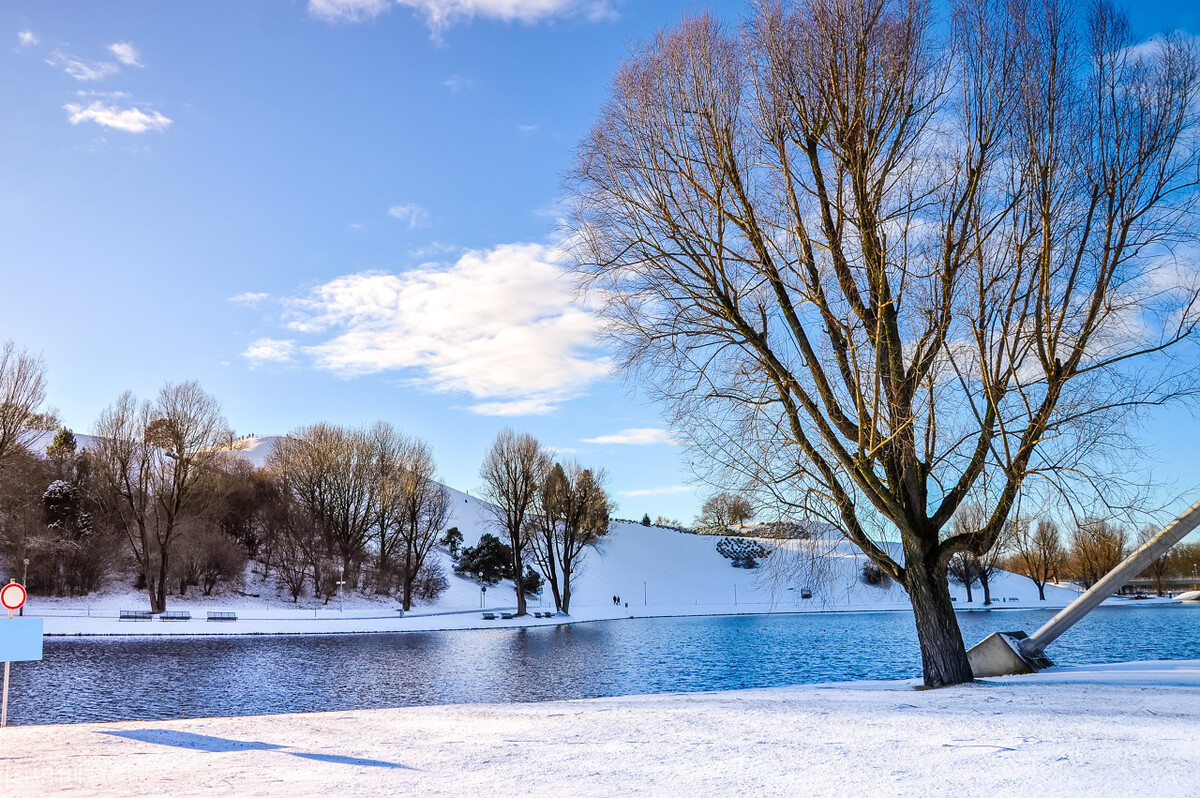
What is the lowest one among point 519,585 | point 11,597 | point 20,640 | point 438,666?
point 438,666

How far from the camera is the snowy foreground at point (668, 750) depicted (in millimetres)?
4703

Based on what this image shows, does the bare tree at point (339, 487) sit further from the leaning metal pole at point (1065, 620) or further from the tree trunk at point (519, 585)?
the leaning metal pole at point (1065, 620)

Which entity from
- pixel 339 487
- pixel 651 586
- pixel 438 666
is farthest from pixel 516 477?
pixel 651 586

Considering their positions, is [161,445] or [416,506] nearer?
[161,445]

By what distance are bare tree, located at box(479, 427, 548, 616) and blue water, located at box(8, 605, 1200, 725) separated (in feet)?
40.1

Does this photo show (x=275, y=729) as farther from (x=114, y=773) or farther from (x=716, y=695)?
(x=716, y=695)

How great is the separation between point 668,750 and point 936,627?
686 centimetres

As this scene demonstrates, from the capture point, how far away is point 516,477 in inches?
1934

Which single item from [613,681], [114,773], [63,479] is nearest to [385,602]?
[63,479]

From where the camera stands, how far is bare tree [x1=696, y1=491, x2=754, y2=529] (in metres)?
11.3

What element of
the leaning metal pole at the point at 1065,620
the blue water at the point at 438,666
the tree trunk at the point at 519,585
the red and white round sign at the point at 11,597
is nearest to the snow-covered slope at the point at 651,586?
the tree trunk at the point at 519,585

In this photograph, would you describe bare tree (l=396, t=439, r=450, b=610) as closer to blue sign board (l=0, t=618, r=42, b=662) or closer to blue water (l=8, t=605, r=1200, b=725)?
blue water (l=8, t=605, r=1200, b=725)

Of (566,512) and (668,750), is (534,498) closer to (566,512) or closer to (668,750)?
(566,512)

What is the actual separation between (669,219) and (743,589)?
79.4 metres
